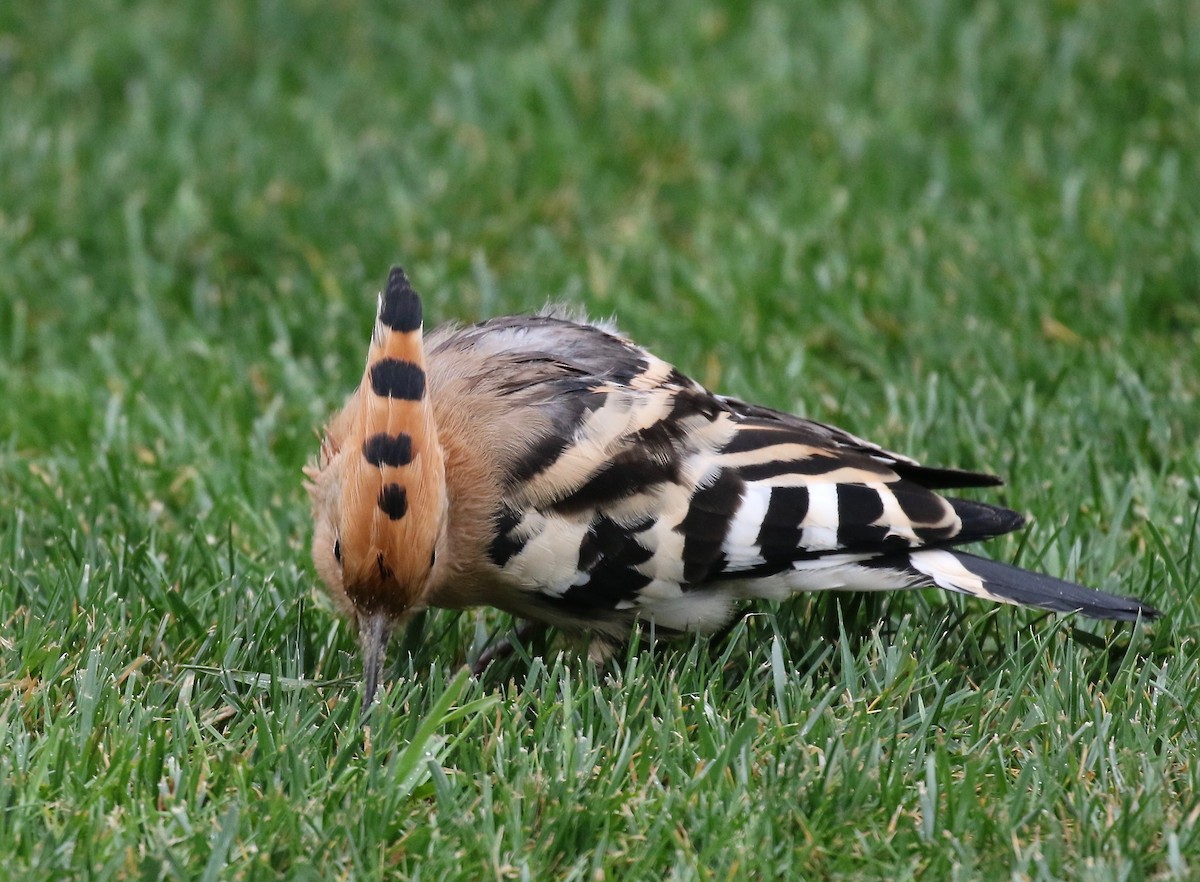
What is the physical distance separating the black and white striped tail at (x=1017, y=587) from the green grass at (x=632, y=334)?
0.12 meters

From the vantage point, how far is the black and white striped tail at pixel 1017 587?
3553mm

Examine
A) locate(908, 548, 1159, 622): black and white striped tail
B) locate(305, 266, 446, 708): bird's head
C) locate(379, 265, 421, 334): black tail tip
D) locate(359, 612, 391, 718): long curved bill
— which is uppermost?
locate(379, 265, 421, 334): black tail tip

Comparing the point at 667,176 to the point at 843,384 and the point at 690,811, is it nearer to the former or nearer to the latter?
the point at 843,384

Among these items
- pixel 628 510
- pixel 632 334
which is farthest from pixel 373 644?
pixel 632 334

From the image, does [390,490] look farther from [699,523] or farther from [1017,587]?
[1017,587]

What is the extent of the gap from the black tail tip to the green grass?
78 centimetres

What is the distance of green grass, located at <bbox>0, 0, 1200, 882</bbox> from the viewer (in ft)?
10.0

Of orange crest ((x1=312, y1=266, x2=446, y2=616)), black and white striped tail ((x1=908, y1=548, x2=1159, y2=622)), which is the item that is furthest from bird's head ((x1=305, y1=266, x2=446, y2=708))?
black and white striped tail ((x1=908, y1=548, x2=1159, y2=622))

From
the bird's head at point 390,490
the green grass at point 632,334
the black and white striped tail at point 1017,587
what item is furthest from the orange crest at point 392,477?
the black and white striped tail at point 1017,587

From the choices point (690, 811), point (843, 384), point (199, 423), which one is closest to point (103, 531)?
point (199, 423)

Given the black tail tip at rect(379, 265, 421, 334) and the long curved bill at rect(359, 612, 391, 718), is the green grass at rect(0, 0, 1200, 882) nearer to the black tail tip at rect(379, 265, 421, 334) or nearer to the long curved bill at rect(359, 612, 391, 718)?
the long curved bill at rect(359, 612, 391, 718)

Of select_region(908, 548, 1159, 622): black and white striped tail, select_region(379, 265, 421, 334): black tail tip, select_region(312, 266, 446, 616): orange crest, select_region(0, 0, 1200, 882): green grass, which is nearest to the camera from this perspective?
select_region(0, 0, 1200, 882): green grass

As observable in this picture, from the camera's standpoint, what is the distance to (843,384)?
204 inches

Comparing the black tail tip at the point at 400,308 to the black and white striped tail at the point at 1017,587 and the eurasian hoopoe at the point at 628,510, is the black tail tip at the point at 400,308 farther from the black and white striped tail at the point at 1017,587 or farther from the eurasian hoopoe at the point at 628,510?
the black and white striped tail at the point at 1017,587
